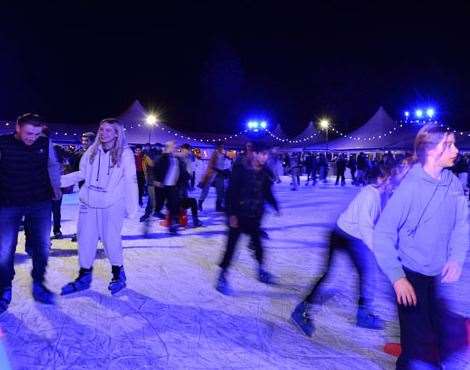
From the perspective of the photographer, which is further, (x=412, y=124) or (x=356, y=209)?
(x=412, y=124)

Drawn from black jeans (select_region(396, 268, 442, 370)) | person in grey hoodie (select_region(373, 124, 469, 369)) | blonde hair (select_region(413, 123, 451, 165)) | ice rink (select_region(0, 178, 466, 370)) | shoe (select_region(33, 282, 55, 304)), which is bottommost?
ice rink (select_region(0, 178, 466, 370))

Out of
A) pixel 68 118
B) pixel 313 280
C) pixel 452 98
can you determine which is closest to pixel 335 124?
pixel 452 98

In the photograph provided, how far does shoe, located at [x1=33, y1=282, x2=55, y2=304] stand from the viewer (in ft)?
14.2

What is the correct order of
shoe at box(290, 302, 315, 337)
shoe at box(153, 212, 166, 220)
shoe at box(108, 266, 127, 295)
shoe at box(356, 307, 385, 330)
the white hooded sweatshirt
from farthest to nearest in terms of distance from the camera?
1. shoe at box(153, 212, 166, 220)
2. shoe at box(108, 266, 127, 295)
3. the white hooded sweatshirt
4. shoe at box(356, 307, 385, 330)
5. shoe at box(290, 302, 315, 337)

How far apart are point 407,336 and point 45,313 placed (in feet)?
9.57

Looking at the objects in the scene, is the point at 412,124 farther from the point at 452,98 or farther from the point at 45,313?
the point at 452,98

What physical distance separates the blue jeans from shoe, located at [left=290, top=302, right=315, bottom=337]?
224cm

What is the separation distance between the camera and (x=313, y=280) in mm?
5184

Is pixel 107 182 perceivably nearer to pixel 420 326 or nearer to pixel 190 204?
pixel 420 326

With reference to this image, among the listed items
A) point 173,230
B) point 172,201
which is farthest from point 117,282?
point 172,201

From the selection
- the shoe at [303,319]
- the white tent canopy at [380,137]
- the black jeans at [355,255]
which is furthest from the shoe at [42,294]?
the white tent canopy at [380,137]

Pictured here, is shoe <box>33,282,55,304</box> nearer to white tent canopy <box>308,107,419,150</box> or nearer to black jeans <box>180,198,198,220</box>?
black jeans <box>180,198,198,220</box>

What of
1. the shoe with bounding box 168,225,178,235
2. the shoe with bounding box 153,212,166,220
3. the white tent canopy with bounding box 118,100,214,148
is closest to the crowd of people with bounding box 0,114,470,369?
the shoe with bounding box 168,225,178,235

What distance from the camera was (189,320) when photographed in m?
3.86
